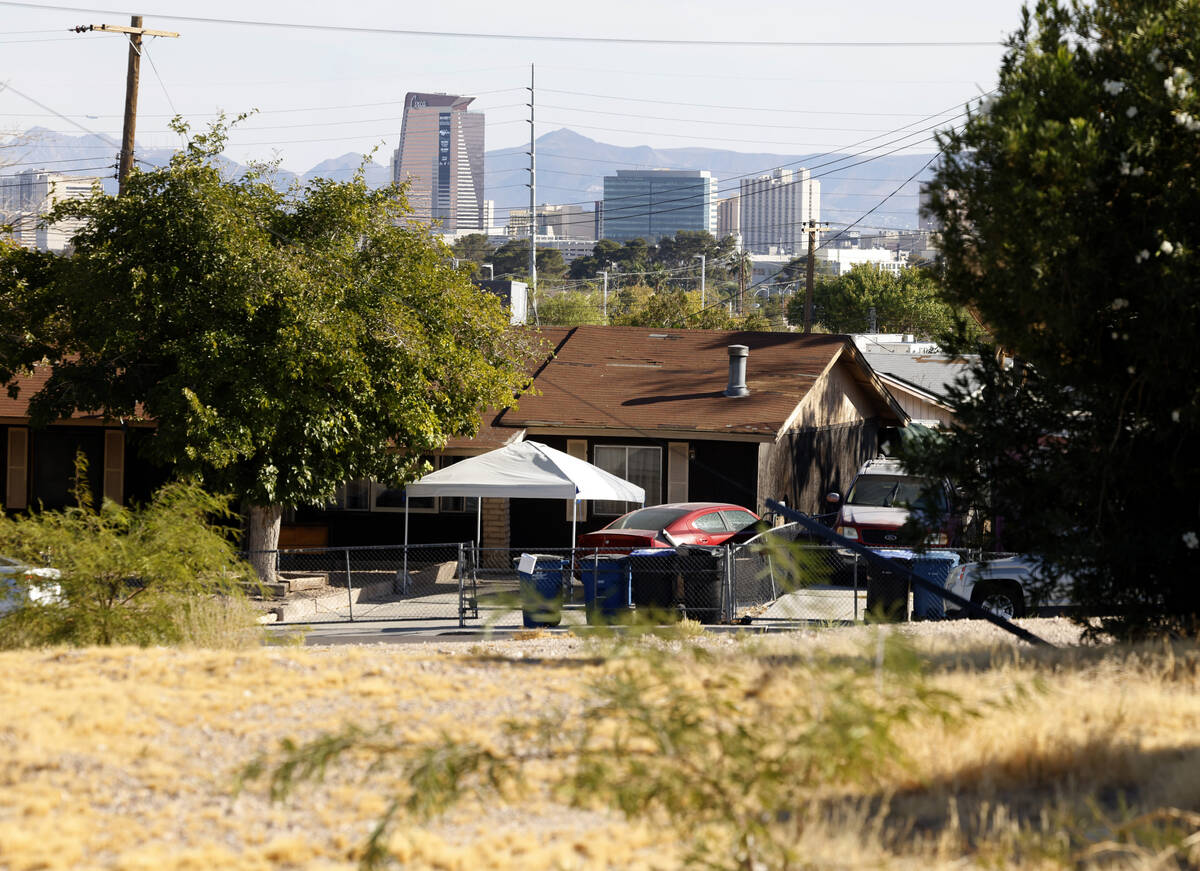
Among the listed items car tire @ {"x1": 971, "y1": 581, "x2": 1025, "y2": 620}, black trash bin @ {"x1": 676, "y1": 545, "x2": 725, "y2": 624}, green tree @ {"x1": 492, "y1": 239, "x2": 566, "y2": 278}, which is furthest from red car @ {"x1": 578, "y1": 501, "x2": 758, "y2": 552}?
green tree @ {"x1": 492, "y1": 239, "x2": 566, "y2": 278}

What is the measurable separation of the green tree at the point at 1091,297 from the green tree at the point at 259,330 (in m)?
11.8

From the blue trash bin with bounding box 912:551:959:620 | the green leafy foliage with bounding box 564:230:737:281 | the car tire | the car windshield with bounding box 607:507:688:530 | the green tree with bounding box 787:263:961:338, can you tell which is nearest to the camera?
the car tire

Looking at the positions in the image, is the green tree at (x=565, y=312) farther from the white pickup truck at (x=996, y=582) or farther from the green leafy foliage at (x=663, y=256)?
the green leafy foliage at (x=663, y=256)

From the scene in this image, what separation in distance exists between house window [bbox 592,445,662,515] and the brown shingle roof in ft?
2.47

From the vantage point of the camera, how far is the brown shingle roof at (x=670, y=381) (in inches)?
1031

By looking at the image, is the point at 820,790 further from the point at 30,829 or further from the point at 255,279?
the point at 255,279

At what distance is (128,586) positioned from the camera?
12586mm

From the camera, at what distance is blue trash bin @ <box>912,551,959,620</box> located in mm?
17438

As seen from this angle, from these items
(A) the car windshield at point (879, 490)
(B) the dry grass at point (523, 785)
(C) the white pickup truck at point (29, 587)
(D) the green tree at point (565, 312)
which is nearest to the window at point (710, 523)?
(A) the car windshield at point (879, 490)

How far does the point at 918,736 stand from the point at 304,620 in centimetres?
1504

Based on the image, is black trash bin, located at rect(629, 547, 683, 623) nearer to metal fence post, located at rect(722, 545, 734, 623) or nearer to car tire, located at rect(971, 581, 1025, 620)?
metal fence post, located at rect(722, 545, 734, 623)

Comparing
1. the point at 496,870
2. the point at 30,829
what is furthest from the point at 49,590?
the point at 496,870

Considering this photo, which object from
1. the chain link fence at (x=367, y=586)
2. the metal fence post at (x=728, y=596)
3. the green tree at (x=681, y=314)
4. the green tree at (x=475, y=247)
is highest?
the green tree at (x=475, y=247)

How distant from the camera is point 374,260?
22.3 meters
